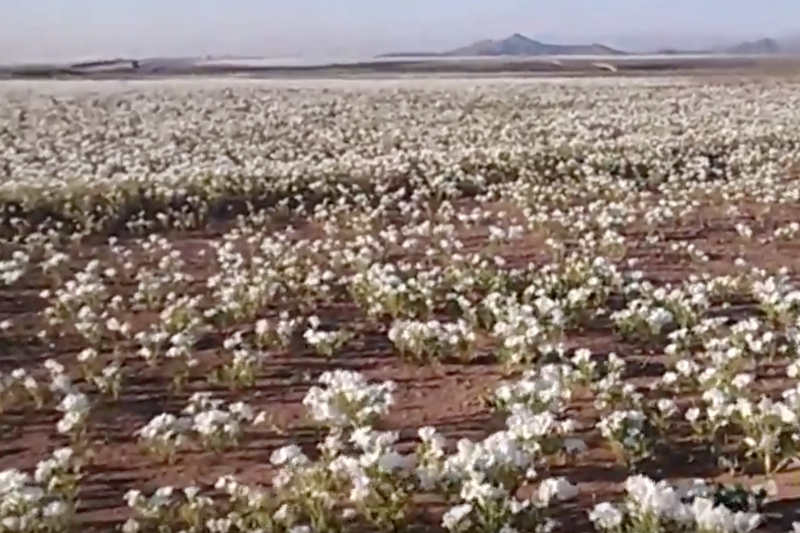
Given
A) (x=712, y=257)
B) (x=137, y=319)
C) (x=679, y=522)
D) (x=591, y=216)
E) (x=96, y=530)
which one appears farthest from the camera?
(x=591, y=216)

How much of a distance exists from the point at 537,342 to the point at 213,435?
10.1 feet

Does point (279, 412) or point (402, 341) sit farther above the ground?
point (402, 341)

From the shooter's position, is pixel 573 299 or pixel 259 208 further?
pixel 259 208

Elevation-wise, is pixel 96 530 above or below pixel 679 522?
below

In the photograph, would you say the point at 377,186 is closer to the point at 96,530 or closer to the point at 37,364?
the point at 37,364

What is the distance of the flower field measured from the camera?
6.45 m

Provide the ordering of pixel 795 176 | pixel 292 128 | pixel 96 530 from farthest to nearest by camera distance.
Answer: pixel 292 128 < pixel 795 176 < pixel 96 530

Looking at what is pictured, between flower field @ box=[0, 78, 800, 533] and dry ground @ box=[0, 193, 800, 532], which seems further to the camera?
dry ground @ box=[0, 193, 800, 532]

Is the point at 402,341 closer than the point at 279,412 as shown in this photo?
No

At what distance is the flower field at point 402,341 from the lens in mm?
6445

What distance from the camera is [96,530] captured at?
6586mm

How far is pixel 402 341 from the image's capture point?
965cm

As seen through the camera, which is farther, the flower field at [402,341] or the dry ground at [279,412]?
the dry ground at [279,412]

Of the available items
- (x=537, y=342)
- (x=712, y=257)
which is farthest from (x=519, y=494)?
(x=712, y=257)
